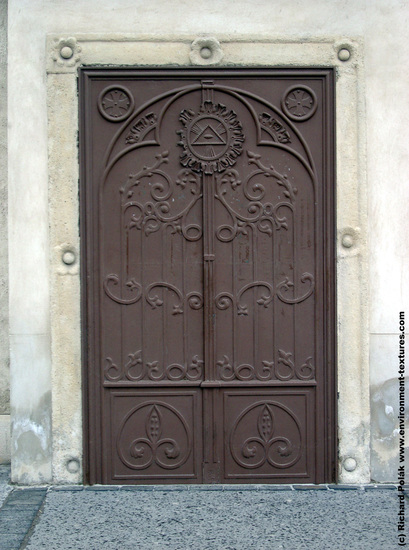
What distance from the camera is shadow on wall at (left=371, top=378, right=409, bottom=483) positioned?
5.20 m

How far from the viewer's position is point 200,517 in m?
4.60

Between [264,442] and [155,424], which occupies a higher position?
[155,424]

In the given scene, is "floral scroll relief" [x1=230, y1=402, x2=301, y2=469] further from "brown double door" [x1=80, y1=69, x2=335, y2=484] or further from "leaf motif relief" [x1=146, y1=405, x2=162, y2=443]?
"leaf motif relief" [x1=146, y1=405, x2=162, y2=443]

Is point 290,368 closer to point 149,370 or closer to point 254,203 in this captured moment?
point 149,370

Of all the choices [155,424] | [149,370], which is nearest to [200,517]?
[155,424]

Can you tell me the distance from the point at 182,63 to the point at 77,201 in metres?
1.20

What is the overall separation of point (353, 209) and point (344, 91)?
0.82 metres

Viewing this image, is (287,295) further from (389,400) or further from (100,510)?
(100,510)

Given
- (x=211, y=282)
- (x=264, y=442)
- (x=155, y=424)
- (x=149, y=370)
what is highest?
(x=211, y=282)

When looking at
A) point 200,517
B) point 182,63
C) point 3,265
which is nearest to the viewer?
point 200,517

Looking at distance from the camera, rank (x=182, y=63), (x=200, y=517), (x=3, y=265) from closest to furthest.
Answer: (x=200, y=517) → (x=182, y=63) → (x=3, y=265)

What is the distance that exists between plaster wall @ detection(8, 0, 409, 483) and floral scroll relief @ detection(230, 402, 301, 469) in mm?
354

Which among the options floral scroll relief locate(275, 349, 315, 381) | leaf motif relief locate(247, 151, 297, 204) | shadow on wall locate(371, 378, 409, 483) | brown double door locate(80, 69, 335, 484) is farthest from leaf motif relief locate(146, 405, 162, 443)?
leaf motif relief locate(247, 151, 297, 204)

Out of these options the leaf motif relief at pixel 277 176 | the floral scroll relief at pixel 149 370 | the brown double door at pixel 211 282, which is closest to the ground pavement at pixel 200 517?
the brown double door at pixel 211 282
